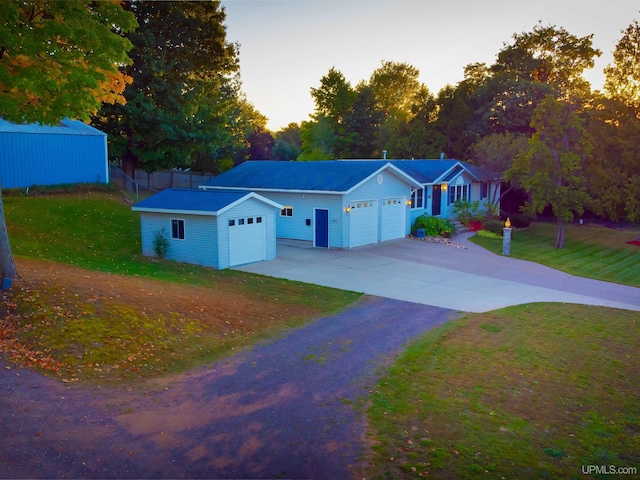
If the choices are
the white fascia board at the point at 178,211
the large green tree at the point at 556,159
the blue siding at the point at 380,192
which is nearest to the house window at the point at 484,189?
the large green tree at the point at 556,159

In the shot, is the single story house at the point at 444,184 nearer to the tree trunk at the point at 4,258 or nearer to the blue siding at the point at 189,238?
the blue siding at the point at 189,238

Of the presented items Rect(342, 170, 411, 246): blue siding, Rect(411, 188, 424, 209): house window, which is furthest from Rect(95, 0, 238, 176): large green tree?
Rect(411, 188, 424, 209): house window

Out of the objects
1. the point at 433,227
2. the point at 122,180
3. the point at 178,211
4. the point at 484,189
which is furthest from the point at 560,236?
the point at 122,180

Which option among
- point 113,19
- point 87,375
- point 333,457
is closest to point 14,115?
point 113,19

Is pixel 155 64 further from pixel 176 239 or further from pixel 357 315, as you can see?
pixel 357 315

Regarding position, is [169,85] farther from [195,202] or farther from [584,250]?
[584,250]

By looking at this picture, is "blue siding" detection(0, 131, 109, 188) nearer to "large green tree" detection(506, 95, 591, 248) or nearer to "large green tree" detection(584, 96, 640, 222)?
"large green tree" detection(506, 95, 591, 248)
